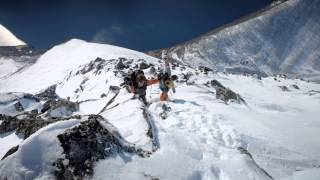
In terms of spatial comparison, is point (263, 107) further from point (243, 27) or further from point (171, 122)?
point (243, 27)

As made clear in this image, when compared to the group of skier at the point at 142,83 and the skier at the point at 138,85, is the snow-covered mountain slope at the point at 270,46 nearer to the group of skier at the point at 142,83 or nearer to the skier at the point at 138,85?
the group of skier at the point at 142,83

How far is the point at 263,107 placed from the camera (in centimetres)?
2222

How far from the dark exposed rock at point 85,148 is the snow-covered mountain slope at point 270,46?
90.0 meters

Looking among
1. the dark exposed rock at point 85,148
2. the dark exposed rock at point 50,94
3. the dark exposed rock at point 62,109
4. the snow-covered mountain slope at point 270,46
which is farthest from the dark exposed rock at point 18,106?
the snow-covered mountain slope at point 270,46

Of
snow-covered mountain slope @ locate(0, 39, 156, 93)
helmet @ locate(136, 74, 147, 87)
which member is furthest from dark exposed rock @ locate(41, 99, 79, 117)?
snow-covered mountain slope @ locate(0, 39, 156, 93)

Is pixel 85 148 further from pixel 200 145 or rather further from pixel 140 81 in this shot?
Result: pixel 140 81

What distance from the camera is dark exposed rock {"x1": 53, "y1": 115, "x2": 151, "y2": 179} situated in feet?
26.5

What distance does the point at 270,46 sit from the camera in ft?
359

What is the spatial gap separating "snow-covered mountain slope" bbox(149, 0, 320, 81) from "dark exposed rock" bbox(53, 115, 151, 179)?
90034 millimetres

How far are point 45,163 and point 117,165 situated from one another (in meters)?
1.80

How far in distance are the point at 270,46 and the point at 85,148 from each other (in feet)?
357

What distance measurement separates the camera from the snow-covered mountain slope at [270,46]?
9944 centimetres

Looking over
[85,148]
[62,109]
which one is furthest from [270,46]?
[85,148]

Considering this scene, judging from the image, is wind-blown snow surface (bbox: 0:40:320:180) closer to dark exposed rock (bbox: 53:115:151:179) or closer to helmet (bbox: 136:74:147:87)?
dark exposed rock (bbox: 53:115:151:179)
